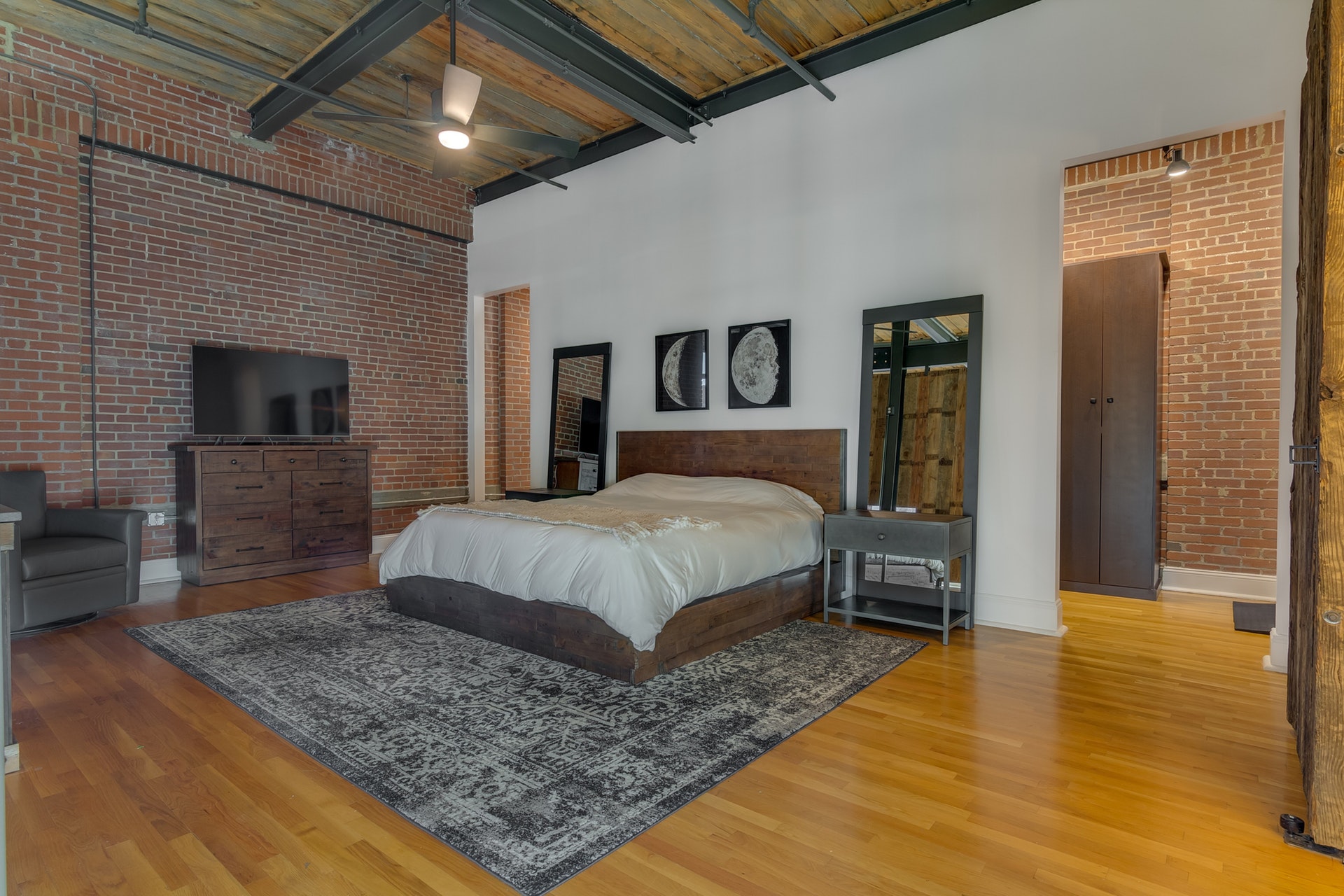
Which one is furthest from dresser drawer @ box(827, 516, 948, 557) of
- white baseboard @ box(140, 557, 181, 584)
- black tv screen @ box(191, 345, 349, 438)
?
white baseboard @ box(140, 557, 181, 584)

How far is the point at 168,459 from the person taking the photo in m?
4.98

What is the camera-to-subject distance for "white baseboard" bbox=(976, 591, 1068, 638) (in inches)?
144

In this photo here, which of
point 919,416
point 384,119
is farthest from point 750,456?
point 384,119

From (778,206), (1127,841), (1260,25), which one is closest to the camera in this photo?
(1127,841)

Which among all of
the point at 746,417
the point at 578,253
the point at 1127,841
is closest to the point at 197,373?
the point at 578,253

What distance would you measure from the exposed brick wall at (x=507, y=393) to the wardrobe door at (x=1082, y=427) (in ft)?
15.7

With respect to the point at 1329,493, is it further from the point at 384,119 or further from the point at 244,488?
the point at 244,488

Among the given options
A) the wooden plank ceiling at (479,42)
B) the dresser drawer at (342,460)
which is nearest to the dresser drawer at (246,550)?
the dresser drawer at (342,460)

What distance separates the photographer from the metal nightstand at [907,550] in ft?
11.5

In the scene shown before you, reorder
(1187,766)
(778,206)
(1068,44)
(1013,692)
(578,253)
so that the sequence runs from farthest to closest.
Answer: (578,253)
(778,206)
(1068,44)
(1013,692)
(1187,766)

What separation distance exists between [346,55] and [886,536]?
436 centimetres

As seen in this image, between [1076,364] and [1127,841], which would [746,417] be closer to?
[1076,364]

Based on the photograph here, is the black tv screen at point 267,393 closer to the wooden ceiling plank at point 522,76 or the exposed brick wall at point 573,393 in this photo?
the exposed brick wall at point 573,393

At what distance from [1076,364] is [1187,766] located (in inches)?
128
